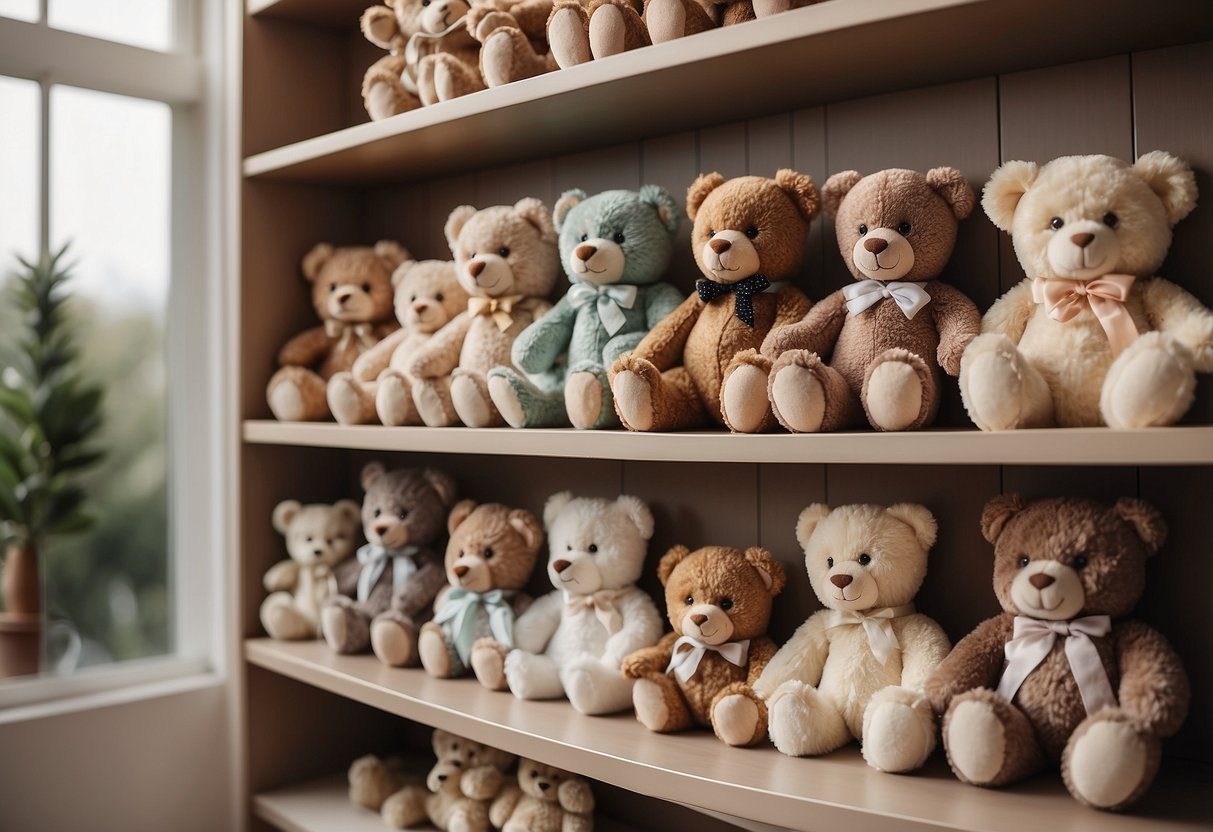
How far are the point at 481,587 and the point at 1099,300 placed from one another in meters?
0.96

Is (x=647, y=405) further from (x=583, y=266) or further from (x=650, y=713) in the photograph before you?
(x=650, y=713)

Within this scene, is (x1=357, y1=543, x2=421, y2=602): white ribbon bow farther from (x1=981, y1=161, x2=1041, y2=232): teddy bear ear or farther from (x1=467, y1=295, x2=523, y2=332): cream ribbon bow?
(x1=981, y1=161, x2=1041, y2=232): teddy bear ear

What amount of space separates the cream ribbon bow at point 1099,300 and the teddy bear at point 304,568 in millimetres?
1251

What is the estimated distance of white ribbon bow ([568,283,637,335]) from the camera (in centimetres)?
143

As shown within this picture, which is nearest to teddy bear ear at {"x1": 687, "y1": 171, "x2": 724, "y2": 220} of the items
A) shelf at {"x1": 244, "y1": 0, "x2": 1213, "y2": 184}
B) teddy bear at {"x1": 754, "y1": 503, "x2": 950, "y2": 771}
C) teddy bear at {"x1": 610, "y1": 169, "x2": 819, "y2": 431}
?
teddy bear at {"x1": 610, "y1": 169, "x2": 819, "y2": 431}

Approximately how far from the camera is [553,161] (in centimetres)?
171

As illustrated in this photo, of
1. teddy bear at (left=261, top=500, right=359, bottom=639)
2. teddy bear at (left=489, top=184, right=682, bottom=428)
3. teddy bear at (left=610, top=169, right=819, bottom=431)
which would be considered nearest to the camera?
teddy bear at (left=610, top=169, right=819, bottom=431)

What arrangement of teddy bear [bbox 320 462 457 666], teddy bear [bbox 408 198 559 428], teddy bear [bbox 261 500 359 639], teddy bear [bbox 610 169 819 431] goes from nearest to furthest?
teddy bear [bbox 610 169 819 431] < teddy bear [bbox 408 198 559 428] < teddy bear [bbox 320 462 457 666] < teddy bear [bbox 261 500 359 639]

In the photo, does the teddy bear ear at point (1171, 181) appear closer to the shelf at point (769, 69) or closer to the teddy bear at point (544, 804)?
the shelf at point (769, 69)

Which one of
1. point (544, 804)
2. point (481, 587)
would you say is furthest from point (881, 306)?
point (544, 804)

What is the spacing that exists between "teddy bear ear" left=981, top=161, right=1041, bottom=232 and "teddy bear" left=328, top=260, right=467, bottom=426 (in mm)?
883

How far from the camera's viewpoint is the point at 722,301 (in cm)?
134

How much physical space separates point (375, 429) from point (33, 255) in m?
0.73

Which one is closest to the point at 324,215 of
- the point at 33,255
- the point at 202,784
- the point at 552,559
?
the point at 33,255
